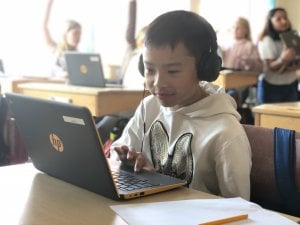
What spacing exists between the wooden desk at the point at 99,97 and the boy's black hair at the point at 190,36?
140 cm

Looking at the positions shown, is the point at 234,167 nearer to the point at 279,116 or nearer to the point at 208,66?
the point at 208,66

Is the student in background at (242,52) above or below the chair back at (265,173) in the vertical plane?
above

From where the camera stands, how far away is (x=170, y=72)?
1.18 metres

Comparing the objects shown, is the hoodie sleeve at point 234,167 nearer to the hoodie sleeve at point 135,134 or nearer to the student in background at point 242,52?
the hoodie sleeve at point 135,134

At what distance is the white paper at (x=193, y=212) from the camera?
29.9 inches

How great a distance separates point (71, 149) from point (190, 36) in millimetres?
Result: 461

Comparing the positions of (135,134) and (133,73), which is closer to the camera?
(135,134)

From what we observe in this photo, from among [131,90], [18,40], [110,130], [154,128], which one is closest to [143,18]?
[18,40]

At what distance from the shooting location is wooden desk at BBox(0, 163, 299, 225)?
0.78 metres

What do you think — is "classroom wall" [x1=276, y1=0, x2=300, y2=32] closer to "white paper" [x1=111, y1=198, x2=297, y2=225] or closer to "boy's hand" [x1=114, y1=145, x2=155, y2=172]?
"boy's hand" [x1=114, y1=145, x2=155, y2=172]

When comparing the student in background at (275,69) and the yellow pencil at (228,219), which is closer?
the yellow pencil at (228,219)

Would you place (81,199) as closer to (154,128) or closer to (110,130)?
(154,128)

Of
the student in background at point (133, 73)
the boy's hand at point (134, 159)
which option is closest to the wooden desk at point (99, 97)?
the student in background at point (133, 73)

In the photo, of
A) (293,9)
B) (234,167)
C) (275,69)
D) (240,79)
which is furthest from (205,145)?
(293,9)
